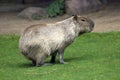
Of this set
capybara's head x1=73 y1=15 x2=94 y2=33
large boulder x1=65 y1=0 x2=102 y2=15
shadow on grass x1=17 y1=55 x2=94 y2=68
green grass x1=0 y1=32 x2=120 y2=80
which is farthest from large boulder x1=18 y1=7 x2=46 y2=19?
capybara's head x1=73 y1=15 x2=94 y2=33

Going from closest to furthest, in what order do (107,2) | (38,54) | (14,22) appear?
(38,54) → (14,22) → (107,2)

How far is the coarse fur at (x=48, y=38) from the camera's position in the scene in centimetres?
1053

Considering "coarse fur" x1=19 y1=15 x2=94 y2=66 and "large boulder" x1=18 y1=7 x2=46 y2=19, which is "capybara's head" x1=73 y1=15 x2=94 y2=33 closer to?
"coarse fur" x1=19 y1=15 x2=94 y2=66

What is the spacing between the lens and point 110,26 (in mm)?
15586

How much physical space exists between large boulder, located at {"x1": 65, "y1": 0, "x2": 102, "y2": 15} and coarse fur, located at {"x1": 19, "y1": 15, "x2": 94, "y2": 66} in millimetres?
7024

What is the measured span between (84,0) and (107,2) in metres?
0.95

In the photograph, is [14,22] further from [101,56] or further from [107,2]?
[101,56]

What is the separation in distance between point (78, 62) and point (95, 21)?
589 centimetres

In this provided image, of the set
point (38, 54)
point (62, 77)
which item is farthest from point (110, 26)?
point (62, 77)

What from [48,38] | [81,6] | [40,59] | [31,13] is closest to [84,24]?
[48,38]

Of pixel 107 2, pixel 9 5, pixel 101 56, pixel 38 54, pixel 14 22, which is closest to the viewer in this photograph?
pixel 38 54

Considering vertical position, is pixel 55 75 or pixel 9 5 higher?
pixel 55 75

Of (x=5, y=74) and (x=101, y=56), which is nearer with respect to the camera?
(x=5, y=74)

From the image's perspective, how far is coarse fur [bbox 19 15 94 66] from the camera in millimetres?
10531
